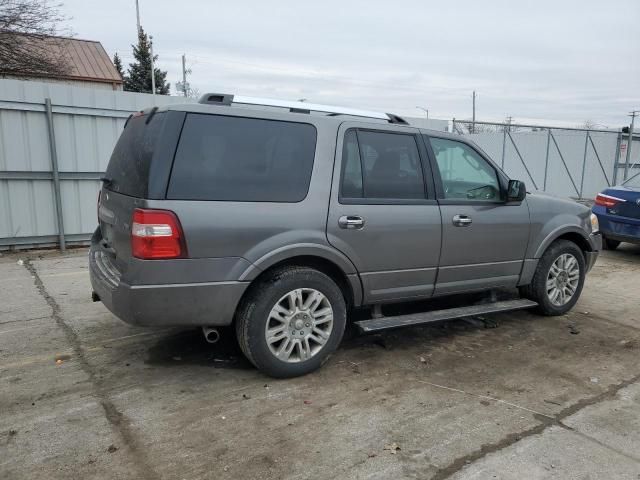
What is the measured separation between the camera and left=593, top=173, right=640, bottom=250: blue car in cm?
798

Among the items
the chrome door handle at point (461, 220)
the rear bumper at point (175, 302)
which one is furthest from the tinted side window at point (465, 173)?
the rear bumper at point (175, 302)

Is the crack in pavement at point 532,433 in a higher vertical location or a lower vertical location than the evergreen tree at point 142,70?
lower

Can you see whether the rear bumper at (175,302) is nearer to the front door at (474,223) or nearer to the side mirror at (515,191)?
the front door at (474,223)

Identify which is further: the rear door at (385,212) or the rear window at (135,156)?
the rear door at (385,212)

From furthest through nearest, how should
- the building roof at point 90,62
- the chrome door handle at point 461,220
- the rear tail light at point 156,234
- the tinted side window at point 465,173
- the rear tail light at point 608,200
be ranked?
the building roof at point 90,62, the rear tail light at point 608,200, the tinted side window at point 465,173, the chrome door handle at point 461,220, the rear tail light at point 156,234

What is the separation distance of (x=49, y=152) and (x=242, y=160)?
6.08 metres

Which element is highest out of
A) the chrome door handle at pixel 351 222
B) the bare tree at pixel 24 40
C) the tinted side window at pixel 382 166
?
the bare tree at pixel 24 40

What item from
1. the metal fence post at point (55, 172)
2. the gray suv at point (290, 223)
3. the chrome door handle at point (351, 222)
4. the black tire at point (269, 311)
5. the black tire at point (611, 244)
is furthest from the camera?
the black tire at point (611, 244)

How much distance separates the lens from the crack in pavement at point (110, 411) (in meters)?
2.71

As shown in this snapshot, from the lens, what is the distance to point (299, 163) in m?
3.70

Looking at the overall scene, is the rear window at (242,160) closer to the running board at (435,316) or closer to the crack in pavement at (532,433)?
the running board at (435,316)

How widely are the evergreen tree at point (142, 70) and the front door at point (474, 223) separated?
45060 millimetres

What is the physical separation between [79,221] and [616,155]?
1580cm

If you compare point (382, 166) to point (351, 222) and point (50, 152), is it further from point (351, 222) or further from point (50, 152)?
point (50, 152)
